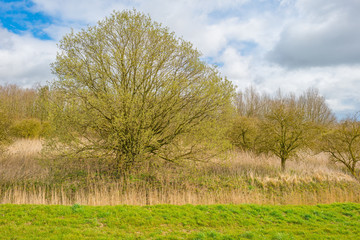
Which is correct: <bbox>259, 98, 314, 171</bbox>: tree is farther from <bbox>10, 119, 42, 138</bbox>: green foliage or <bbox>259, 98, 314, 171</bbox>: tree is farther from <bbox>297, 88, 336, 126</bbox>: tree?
<bbox>297, 88, 336, 126</bbox>: tree

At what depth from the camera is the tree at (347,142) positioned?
1641 centimetres

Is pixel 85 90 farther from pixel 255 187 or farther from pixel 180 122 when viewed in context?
pixel 255 187

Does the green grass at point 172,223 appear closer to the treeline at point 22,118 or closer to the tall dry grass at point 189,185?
the tall dry grass at point 189,185

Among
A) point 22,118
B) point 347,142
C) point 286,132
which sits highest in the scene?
point 22,118

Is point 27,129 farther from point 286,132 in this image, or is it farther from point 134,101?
point 286,132

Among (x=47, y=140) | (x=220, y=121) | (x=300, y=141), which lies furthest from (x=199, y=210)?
(x=300, y=141)

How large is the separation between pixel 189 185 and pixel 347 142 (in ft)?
39.2

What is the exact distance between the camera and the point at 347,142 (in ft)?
54.6

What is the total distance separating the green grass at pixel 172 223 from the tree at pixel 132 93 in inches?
164

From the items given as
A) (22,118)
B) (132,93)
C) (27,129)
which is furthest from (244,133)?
(22,118)

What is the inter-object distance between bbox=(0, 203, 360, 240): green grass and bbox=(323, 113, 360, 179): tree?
941cm

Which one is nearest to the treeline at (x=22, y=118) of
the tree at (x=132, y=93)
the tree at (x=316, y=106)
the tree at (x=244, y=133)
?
the tree at (x=132, y=93)

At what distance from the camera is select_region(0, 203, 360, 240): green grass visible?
5930 millimetres

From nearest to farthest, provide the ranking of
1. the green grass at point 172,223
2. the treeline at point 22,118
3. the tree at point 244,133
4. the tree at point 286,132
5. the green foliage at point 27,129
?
the green grass at point 172,223 < the treeline at point 22,118 < the tree at point 286,132 < the tree at point 244,133 < the green foliage at point 27,129
